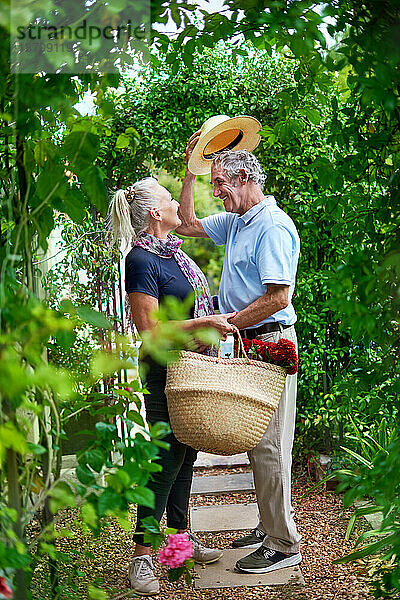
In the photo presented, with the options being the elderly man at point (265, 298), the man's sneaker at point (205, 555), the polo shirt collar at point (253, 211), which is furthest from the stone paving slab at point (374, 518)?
the polo shirt collar at point (253, 211)

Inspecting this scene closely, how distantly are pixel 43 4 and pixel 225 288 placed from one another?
1.81m

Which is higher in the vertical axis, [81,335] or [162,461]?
[162,461]

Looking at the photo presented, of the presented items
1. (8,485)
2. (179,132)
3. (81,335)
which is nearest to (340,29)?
(8,485)

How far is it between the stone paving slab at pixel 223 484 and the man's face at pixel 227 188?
1843 mm

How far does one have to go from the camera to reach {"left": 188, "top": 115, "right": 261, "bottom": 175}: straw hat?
9.64 ft

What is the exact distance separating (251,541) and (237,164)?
166cm

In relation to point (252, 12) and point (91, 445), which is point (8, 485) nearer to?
point (91, 445)

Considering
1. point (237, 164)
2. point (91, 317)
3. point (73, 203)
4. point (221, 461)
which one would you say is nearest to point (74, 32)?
point (73, 203)

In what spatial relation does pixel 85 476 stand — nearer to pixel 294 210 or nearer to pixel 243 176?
pixel 243 176

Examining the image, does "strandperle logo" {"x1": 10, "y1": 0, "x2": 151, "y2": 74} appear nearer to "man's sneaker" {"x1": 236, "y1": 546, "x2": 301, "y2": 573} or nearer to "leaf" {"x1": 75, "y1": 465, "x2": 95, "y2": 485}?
"leaf" {"x1": 75, "y1": 465, "x2": 95, "y2": 485}

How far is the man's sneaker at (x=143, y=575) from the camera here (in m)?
2.54

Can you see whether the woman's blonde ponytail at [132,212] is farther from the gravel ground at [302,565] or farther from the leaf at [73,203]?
the gravel ground at [302,565]

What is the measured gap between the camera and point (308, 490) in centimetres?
379

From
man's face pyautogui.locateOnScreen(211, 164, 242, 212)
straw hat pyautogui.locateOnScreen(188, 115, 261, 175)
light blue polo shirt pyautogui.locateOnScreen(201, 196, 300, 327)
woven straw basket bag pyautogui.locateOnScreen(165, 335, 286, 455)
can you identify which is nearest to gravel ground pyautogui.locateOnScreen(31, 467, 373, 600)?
woven straw basket bag pyautogui.locateOnScreen(165, 335, 286, 455)
